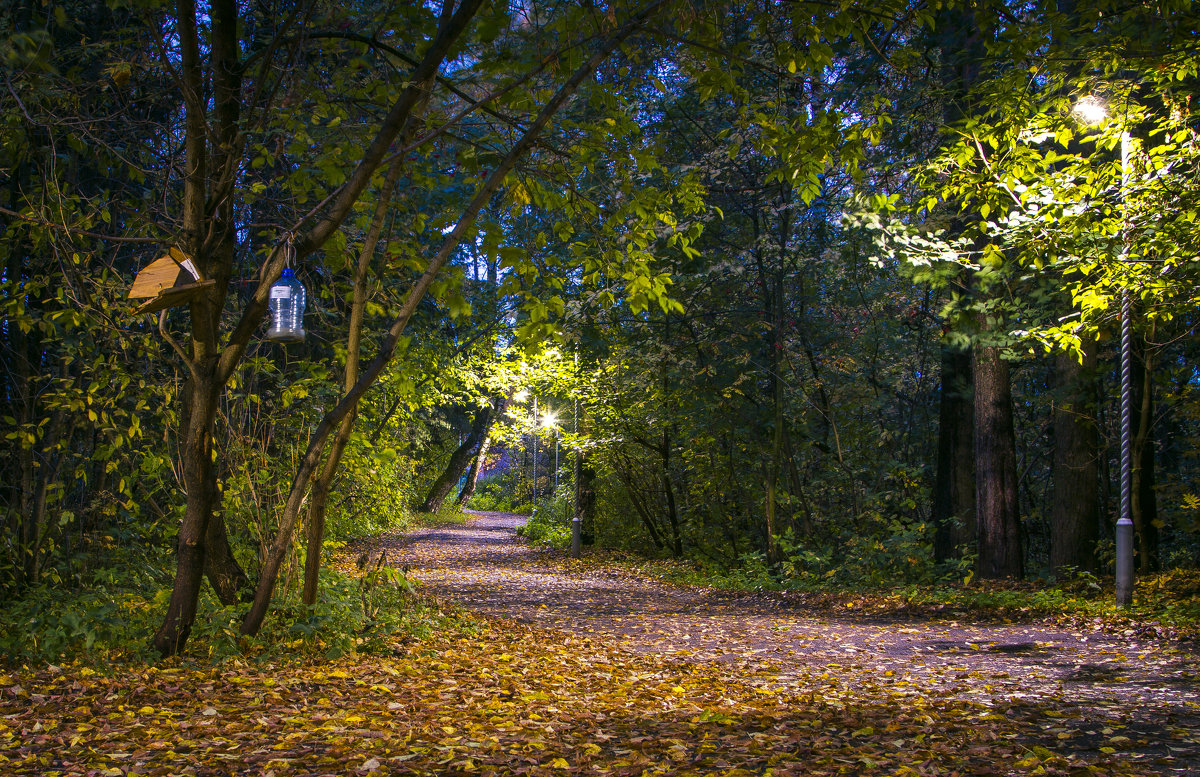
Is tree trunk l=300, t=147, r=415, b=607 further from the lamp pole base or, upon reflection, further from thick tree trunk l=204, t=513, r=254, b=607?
the lamp pole base

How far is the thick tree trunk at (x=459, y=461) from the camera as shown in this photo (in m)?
29.0

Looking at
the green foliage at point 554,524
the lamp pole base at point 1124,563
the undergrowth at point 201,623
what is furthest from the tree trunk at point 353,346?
the green foliage at point 554,524

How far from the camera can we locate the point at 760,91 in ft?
37.4

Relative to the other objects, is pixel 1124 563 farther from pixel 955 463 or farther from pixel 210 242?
pixel 210 242

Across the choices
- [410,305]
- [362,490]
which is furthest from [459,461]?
[410,305]

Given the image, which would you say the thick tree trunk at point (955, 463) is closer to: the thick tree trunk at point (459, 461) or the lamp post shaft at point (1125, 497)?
the lamp post shaft at point (1125, 497)

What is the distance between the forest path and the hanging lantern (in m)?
3.98

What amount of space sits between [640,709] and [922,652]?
3143mm

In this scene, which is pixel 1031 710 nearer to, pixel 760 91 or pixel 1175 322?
pixel 1175 322

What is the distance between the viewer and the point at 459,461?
2922 cm

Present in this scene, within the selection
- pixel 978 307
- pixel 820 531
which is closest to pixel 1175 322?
pixel 978 307

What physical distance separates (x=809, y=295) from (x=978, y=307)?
5.09m

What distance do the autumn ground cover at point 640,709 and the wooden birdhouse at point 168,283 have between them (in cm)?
214

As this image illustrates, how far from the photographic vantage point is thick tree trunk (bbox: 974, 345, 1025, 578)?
1038 centimetres
